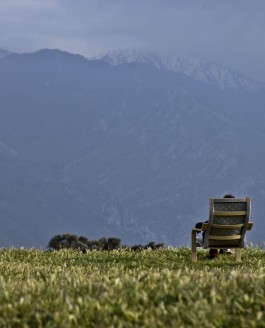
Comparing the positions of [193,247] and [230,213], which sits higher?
[230,213]

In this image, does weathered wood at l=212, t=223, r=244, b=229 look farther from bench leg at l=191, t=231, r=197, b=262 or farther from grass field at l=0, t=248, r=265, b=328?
grass field at l=0, t=248, r=265, b=328

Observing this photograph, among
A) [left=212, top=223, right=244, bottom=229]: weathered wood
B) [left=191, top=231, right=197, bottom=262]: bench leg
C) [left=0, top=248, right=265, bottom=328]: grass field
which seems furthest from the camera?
[left=191, top=231, right=197, bottom=262]: bench leg

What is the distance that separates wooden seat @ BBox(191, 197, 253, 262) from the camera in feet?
59.9

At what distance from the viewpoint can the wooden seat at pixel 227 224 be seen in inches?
719

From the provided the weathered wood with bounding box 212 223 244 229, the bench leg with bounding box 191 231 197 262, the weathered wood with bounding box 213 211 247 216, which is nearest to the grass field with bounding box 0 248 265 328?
the weathered wood with bounding box 213 211 247 216

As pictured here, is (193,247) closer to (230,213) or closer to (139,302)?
(230,213)

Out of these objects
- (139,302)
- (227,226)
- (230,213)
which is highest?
(230,213)

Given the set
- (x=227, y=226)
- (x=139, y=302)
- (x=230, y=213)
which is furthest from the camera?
(x=227, y=226)

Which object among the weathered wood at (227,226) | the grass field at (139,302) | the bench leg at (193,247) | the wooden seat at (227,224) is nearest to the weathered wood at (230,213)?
the wooden seat at (227,224)

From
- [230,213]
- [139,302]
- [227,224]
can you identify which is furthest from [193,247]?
[139,302]

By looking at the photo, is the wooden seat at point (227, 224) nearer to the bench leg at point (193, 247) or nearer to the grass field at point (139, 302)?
the bench leg at point (193, 247)

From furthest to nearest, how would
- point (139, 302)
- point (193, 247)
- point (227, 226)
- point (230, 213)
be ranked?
point (193, 247) < point (227, 226) < point (230, 213) < point (139, 302)

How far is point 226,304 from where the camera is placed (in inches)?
295

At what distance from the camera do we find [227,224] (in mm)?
Result: 18609
